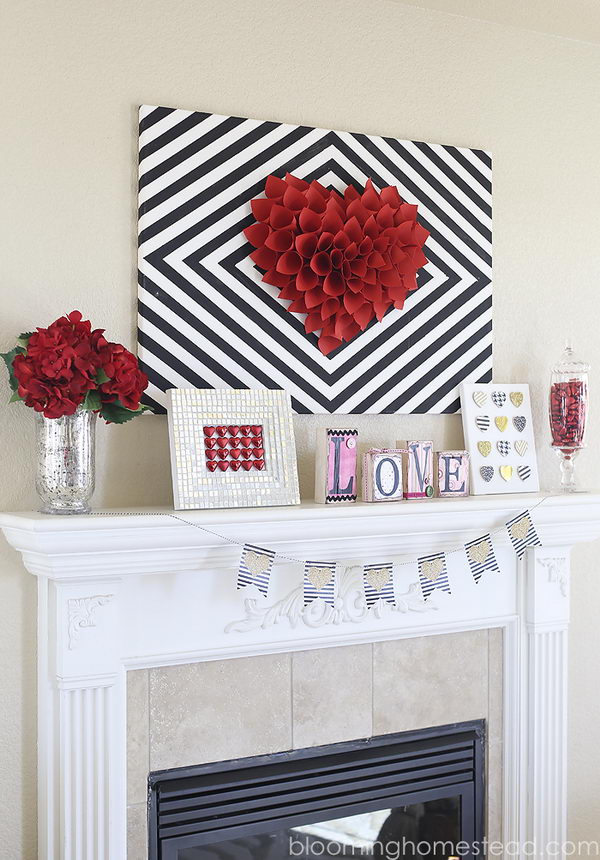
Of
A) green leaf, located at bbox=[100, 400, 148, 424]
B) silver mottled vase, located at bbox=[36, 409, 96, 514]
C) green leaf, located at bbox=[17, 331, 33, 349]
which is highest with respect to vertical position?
green leaf, located at bbox=[17, 331, 33, 349]

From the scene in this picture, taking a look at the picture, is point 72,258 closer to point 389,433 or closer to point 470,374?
point 389,433

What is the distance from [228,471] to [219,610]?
323mm

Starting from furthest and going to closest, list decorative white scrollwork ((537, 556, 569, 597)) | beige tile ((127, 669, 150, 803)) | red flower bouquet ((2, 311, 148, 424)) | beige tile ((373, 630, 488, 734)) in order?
1. decorative white scrollwork ((537, 556, 569, 597))
2. beige tile ((373, 630, 488, 734))
3. beige tile ((127, 669, 150, 803))
4. red flower bouquet ((2, 311, 148, 424))

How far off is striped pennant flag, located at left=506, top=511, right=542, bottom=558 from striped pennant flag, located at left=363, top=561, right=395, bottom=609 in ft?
1.04

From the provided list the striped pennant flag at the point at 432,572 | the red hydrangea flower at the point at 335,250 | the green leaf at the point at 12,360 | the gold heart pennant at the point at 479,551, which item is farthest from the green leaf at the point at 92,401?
the gold heart pennant at the point at 479,551

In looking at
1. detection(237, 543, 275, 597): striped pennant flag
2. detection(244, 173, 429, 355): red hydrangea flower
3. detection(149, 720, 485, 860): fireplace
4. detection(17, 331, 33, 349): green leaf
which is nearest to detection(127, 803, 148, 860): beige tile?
detection(149, 720, 485, 860): fireplace

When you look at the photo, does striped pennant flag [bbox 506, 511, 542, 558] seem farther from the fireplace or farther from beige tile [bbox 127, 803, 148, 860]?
beige tile [bbox 127, 803, 148, 860]

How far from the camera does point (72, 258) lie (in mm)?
1990

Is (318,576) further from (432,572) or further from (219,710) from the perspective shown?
(219,710)

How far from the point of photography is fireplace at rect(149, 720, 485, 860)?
2014mm

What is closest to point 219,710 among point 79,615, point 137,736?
point 137,736

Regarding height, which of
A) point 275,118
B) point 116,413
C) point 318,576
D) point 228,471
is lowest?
point 318,576

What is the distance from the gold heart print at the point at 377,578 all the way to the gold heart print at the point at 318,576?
0.12m

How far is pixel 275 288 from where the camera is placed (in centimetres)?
216
